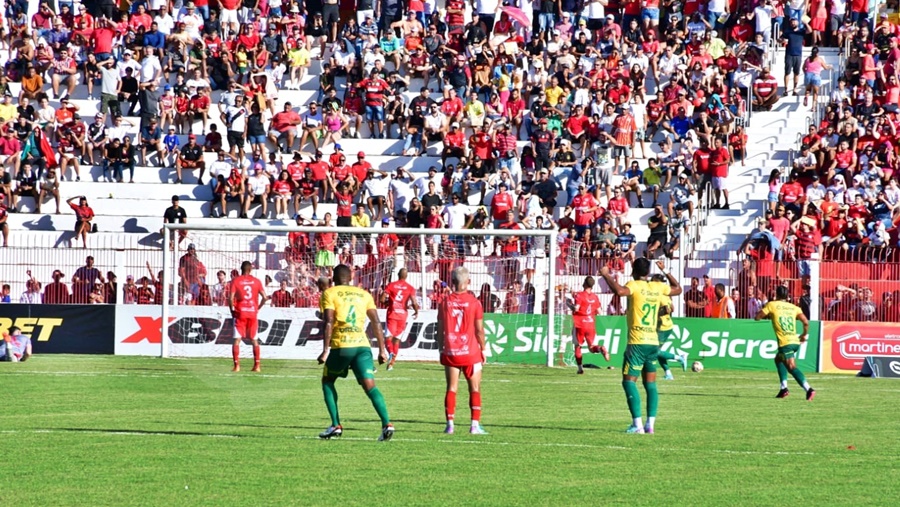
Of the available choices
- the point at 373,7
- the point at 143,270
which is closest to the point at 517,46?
the point at 373,7

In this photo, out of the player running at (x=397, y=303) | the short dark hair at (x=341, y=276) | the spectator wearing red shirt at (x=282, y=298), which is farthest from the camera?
the spectator wearing red shirt at (x=282, y=298)

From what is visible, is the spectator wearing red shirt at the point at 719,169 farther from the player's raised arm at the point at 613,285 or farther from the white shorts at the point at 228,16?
the player's raised arm at the point at 613,285

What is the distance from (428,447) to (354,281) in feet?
55.1

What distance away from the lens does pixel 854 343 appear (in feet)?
100

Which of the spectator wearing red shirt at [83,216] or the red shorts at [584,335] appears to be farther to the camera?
the spectator wearing red shirt at [83,216]

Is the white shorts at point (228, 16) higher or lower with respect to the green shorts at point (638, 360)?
higher

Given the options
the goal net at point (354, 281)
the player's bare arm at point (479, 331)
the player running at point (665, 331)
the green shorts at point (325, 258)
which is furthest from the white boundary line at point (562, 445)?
the green shorts at point (325, 258)

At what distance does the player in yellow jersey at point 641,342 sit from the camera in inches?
625

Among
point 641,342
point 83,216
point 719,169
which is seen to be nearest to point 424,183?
point 719,169

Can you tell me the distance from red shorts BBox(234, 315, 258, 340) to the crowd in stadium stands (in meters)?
4.20

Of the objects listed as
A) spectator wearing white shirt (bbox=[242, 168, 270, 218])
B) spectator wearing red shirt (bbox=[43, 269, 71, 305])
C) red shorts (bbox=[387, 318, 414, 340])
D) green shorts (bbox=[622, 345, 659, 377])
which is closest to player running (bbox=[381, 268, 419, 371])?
red shorts (bbox=[387, 318, 414, 340])

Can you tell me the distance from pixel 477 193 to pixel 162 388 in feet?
49.8

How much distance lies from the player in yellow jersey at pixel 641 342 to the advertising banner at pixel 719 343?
47.8 feet

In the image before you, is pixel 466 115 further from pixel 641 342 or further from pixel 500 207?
pixel 641 342
